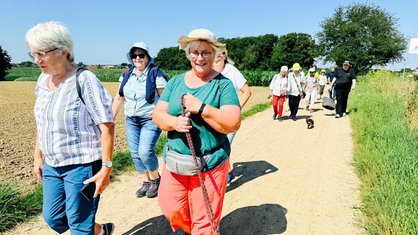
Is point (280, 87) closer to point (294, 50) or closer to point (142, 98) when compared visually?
point (142, 98)

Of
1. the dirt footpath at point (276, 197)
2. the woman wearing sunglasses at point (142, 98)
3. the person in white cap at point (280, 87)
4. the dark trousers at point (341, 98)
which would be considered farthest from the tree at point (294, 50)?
the woman wearing sunglasses at point (142, 98)

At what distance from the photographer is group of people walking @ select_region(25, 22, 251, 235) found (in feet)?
6.42

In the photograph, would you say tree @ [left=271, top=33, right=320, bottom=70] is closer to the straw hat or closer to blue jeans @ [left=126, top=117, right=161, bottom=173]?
blue jeans @ [left=126, top=117, right=161, bottom=173]

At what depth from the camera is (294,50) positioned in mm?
75438

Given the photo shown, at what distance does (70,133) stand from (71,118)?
0.37 feet

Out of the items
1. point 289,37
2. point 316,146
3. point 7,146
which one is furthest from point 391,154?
point 289,37

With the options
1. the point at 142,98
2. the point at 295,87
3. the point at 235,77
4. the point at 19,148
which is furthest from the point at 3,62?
the point at 235,77

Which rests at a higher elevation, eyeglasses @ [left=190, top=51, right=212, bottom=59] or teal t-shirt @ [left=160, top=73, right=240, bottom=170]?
eyeglasses @ [left=190, top=51, right=212, bottom=59]

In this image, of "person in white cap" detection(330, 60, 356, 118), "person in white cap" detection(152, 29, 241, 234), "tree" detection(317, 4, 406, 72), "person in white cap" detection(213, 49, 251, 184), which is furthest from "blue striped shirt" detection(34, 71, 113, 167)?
"tree" detection(317, 4, 406, 72)

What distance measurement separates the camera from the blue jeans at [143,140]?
3.58 meters

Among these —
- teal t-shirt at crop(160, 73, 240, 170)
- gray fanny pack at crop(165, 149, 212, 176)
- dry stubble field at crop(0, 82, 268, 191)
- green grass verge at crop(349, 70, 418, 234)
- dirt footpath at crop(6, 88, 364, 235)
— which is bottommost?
dry stubble field at crop(0, 82, 268, 191)

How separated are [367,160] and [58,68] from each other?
4.62 m

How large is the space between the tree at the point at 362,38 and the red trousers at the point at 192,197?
56.7m

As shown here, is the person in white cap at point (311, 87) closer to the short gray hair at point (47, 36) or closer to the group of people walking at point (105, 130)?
the group of people walking at point (105, 130)
